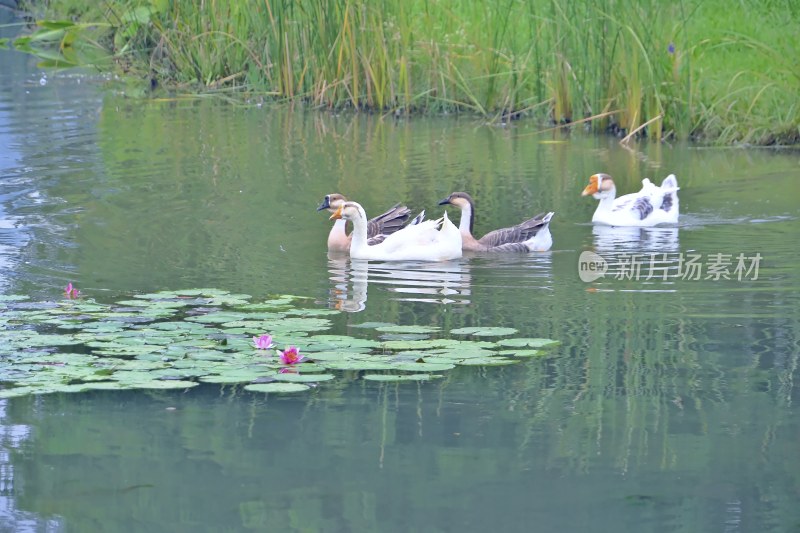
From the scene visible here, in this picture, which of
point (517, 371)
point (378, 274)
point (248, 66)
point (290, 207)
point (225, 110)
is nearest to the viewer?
point (517, 371)

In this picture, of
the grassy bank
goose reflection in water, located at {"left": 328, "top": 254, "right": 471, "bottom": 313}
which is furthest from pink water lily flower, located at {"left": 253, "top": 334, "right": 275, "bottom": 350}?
the grassy bank

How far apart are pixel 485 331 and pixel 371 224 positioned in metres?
3.98

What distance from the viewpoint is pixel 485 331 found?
7754 millimetres

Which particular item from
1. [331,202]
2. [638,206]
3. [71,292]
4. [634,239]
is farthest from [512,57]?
[71,292]

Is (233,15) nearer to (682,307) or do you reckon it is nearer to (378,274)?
(378,274)

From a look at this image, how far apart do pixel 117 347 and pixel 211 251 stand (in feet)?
11.3

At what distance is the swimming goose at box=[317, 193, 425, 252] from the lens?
11.3 m

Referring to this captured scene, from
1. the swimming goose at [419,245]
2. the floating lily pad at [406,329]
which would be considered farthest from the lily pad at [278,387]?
the swimming goose at [419,245]

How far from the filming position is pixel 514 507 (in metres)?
5.26

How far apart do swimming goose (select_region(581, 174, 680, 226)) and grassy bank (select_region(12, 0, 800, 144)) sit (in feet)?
12.3

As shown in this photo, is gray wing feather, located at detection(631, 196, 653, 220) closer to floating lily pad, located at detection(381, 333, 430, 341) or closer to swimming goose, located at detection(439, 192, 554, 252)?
swimming goose, located at detection(439, 192, 554, 252)

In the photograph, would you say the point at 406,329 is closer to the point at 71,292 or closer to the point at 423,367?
the point at 423,367

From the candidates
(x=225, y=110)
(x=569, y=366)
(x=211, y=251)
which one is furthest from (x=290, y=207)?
(x=225, y=110)

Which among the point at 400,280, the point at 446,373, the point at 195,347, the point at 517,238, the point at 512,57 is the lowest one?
the point at 446,373
